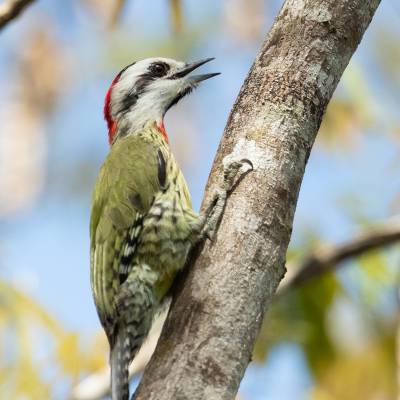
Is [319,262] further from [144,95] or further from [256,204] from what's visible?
[256,204]

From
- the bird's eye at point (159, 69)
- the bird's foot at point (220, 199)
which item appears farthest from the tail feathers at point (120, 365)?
the bird's eye at point (159, 69)

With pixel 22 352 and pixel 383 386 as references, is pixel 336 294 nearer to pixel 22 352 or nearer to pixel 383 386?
pixel 383 386

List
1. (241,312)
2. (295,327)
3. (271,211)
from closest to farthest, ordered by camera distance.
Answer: (241,312) → (271,211) → (295,327)

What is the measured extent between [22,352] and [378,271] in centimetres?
243

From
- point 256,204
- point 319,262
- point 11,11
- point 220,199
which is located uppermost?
point 11,11

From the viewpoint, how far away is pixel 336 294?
6.22 m

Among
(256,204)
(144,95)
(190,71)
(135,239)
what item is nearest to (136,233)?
(135,239)

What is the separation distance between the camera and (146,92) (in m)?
5.12

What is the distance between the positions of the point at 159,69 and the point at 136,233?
1563mm

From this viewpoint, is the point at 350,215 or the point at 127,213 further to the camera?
the point at 350,215

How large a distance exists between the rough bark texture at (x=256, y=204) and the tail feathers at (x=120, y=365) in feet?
2.35

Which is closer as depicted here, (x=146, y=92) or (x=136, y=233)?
(x=136, y=233)

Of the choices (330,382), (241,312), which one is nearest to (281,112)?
(241,312)

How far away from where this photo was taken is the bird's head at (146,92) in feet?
16.2
